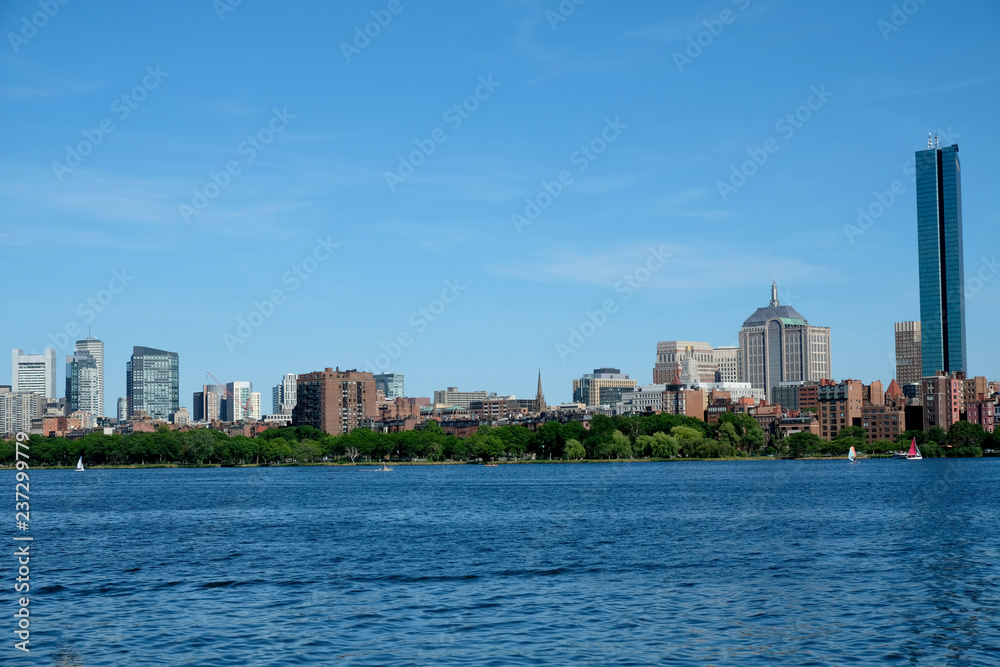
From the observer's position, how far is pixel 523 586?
4328 cm

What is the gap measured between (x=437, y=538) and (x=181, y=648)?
Result: 30.4 metres

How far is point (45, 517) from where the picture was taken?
277ft

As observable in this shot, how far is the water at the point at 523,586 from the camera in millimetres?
32281

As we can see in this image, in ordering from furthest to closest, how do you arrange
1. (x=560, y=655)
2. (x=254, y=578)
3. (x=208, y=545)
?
1. (x=208, y=545)
2. (x=254, y=578)
3. (x=560, y=655)

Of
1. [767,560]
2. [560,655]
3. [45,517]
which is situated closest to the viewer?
[560,655]

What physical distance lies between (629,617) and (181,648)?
542 inches

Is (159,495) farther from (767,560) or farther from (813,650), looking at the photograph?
(813,650)

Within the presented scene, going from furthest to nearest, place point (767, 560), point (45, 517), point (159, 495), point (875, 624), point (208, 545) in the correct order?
1. point (159, 495)
2. point (45, 517)
3. point (208, 545)
4. point (767, 560)
5. point (875, 624)

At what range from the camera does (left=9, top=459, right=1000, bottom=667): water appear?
106 feet

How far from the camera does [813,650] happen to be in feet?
104

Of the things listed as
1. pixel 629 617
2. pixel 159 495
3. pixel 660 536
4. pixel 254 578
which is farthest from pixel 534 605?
pixel 159 495

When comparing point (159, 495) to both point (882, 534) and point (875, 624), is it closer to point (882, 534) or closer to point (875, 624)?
point (882, 534)

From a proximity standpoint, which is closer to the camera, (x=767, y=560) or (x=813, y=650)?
(x=813, y=650)

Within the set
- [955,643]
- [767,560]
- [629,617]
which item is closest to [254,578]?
[629,617]
